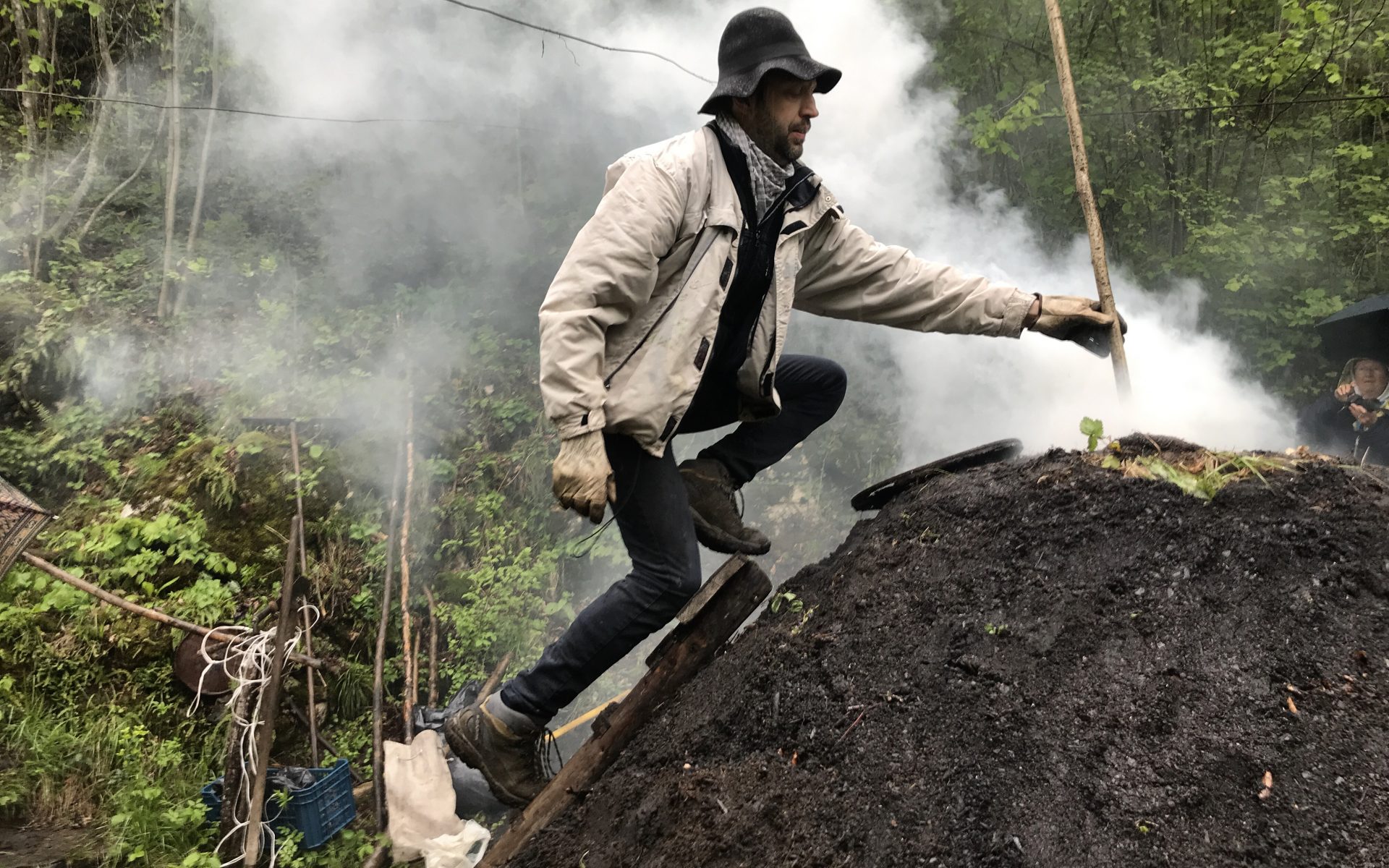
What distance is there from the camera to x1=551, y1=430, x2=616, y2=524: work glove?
6.79 feet

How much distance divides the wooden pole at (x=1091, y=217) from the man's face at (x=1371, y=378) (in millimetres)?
4023

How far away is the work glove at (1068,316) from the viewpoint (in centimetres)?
283

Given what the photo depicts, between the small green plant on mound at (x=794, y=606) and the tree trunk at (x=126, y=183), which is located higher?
the small green plant on mound at (x=794, y=606)

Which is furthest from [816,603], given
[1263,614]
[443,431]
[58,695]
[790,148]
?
[443,431]

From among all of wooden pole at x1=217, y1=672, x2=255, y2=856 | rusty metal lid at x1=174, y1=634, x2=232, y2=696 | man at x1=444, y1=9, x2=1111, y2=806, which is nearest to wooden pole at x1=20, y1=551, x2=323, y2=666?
rusty metal lid at x1=174, y1=634, x2=232, y2=696

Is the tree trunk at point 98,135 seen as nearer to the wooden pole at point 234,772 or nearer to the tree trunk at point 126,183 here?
the tree trunk at point 126,183

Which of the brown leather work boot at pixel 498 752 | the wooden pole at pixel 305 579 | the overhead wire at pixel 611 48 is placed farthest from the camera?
the overhead wire at pixel 611 48

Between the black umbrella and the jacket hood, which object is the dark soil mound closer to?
the jacket hood

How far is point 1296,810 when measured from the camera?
163 centimetres

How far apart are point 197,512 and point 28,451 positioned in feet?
5.31

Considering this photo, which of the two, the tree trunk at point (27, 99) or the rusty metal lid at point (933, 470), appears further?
the tree trunk at point (27, 99)

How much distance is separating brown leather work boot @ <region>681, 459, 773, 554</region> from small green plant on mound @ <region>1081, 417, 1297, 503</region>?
119 cm

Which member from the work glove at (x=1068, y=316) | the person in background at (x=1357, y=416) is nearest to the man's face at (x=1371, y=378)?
the person in background at (x=1357, y=416)

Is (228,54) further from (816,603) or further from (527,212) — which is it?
(816,603)
